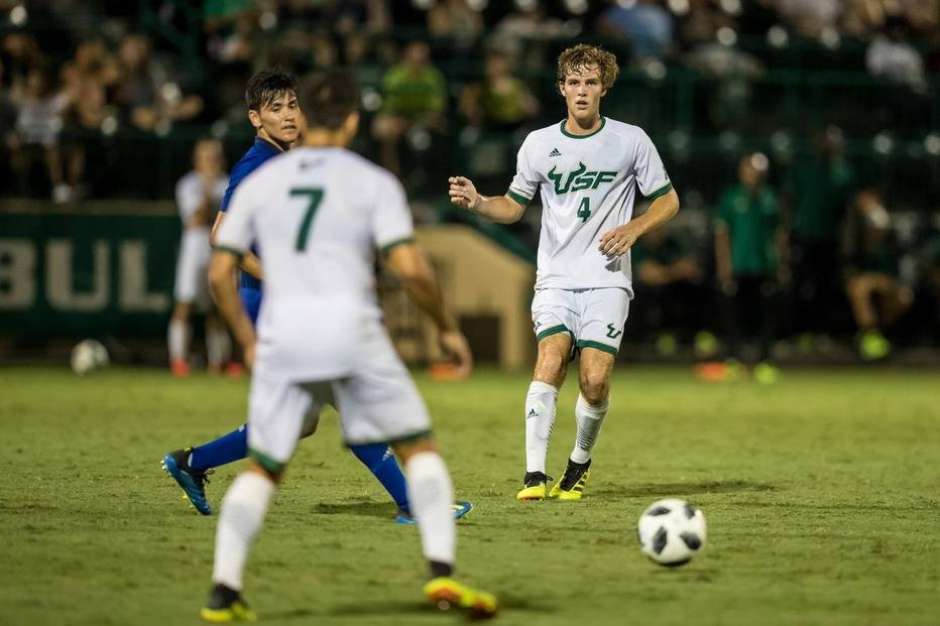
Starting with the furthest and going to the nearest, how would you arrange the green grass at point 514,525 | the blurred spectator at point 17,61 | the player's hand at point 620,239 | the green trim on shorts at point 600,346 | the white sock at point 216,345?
the blurred spectator at point 17,61
the white sock at point 216,345
the green trim on shorts at point 600,346
the player's hand at point 620,239
the green grass at point 514,525

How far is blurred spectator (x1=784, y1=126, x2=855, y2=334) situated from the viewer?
22109 millimetres

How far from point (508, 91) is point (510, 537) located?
1409 centimetres

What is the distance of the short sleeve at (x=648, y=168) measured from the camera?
9.85m

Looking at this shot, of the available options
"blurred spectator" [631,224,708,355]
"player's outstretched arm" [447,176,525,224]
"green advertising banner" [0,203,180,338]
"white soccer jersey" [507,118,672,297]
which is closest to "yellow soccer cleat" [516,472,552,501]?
"white soccer jersey" [507,118,672,297]

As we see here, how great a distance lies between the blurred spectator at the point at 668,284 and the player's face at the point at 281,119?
13000 mm

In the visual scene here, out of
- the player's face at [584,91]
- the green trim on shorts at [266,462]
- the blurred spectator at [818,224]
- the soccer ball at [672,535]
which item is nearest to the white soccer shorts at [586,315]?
the player's face at [584,91]

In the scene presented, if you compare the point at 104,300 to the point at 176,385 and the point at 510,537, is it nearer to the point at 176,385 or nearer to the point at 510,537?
the point at 176,385

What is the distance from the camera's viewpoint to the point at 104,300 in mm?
20609

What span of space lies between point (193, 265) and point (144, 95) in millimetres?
3227

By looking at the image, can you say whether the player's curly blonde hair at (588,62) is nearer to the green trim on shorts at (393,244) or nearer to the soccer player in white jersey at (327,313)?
the soccer player in white jersey at (327,313)

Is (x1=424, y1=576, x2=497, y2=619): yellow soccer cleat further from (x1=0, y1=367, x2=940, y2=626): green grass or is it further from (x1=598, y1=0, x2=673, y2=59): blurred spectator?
(x1=598, y1=0, x2=673, y2=59): blurred spectator

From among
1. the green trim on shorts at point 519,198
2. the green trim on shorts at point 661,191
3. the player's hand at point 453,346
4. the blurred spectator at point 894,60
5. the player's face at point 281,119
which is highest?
the blurred spectator at point 894,60

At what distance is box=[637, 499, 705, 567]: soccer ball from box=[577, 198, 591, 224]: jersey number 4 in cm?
275

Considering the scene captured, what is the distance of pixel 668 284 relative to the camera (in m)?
21.8
